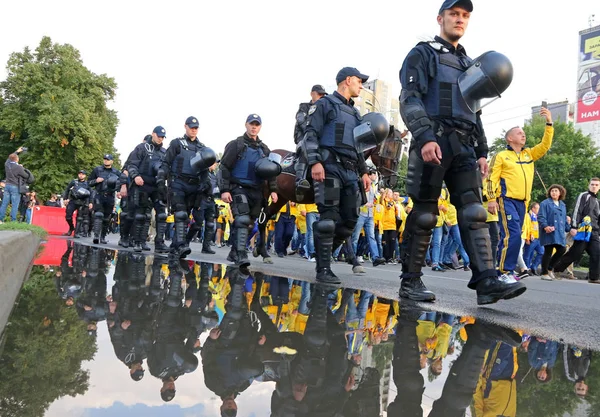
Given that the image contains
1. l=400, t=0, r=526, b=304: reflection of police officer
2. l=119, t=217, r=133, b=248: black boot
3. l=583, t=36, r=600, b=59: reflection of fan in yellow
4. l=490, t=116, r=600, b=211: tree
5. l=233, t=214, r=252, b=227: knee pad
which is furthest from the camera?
l=583, t=36, r=600, b=59: reflection of fan in yellow

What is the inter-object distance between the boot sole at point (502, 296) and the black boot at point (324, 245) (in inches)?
72.1

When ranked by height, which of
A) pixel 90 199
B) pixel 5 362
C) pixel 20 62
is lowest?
pixel 5 362

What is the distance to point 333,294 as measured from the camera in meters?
4.59

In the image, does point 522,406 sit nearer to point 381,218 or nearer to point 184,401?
point 184,401

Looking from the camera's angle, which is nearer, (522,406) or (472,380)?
(522,406)

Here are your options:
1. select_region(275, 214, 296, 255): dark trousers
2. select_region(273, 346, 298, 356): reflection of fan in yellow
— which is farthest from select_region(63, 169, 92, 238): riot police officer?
select_region(273, 346, 298, 356): reflection of fan in yellow

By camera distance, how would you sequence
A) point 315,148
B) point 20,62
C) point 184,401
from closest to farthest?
point 184,401 < point 315,148 < point 20,62

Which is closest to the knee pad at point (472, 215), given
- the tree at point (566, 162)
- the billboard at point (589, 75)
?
the tree at point (566, 162)

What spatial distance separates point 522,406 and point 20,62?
45.6 metres

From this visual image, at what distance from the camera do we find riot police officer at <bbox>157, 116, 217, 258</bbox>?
8617mm

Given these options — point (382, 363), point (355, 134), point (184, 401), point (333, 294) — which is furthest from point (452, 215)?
point (184, 401)

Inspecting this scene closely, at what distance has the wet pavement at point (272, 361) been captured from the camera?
1.83 meters

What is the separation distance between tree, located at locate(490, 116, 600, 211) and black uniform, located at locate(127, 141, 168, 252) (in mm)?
38425

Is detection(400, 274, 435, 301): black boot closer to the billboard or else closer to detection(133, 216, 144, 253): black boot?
detection(133, 216, 144, 253): black boot
